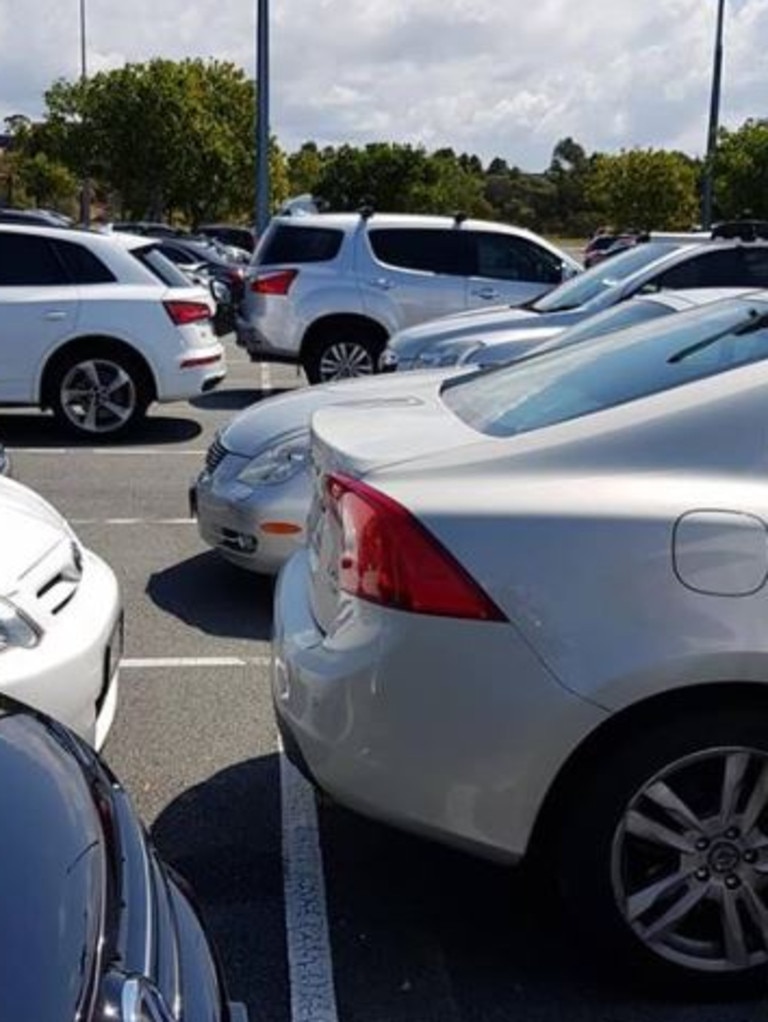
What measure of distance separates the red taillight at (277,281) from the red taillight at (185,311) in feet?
8.49

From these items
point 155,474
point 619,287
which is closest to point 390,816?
point 155,474

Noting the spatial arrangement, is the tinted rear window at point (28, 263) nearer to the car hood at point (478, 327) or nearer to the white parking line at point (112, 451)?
the white parking line at point (112, 451)

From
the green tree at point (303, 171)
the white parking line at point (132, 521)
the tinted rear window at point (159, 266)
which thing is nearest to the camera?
the white parking line at point (132, 521)

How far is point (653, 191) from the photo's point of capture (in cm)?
4838

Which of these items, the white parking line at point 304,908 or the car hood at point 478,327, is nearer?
the white parking line at point 304,908

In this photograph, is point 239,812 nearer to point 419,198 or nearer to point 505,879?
point 505,879

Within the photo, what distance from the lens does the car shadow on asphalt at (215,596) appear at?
584 cm

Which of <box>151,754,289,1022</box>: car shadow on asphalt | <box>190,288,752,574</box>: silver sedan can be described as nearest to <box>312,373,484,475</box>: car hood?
<box>151,754,289,1022</box>: car shadow on asphalt

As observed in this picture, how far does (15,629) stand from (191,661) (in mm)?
1941

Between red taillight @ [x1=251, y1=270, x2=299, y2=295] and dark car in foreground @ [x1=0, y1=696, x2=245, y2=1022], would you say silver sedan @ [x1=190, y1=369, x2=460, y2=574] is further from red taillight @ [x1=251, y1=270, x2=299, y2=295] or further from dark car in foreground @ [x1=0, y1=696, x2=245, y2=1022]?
red taillight @ [x1=251, y1=270, x2=299, y2=295]

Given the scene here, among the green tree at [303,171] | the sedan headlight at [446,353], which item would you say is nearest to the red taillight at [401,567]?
the sedan headlight at [446,353]

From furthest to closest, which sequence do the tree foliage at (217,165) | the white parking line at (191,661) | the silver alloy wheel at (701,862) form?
the tree foliage at (217,165) → the white parking line at (191,661) → the silver alloy wheel at (701,862)

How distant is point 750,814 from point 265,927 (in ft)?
4.02

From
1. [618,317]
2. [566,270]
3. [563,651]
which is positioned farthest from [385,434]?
[566,270]
